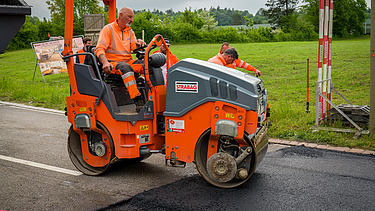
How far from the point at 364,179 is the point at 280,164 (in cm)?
117

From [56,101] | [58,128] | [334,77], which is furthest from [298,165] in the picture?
[334,77]

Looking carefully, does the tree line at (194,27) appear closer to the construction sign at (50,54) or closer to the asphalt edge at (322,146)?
the construction sign at (50,54)

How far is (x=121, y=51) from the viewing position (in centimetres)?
584

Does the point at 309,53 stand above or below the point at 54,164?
above

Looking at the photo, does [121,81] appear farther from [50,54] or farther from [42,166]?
[50,54]

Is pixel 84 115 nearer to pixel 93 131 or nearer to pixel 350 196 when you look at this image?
pixel 93 131

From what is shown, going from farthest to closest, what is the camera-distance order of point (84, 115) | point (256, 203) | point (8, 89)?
point (8, 89) < point (84, 115) < point (256, 203)

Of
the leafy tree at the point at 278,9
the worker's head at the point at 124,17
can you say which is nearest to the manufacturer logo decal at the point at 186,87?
the worker's head at the point at 124,17

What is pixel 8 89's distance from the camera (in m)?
14.2

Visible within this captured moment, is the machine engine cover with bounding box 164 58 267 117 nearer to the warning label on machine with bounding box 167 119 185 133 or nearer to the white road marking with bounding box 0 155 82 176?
the warning label on machine with bounding box 167 119 185 133

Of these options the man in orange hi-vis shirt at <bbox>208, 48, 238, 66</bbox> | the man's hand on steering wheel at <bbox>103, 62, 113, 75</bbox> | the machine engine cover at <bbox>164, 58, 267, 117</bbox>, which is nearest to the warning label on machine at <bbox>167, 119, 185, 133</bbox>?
the machine engine cover at <bbox>164, 58, 267, 117</bbox>

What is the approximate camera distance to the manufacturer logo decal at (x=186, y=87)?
501 cm

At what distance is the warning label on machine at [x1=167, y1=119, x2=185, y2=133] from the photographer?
16.9 ft

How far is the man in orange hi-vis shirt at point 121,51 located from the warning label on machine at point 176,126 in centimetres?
59
